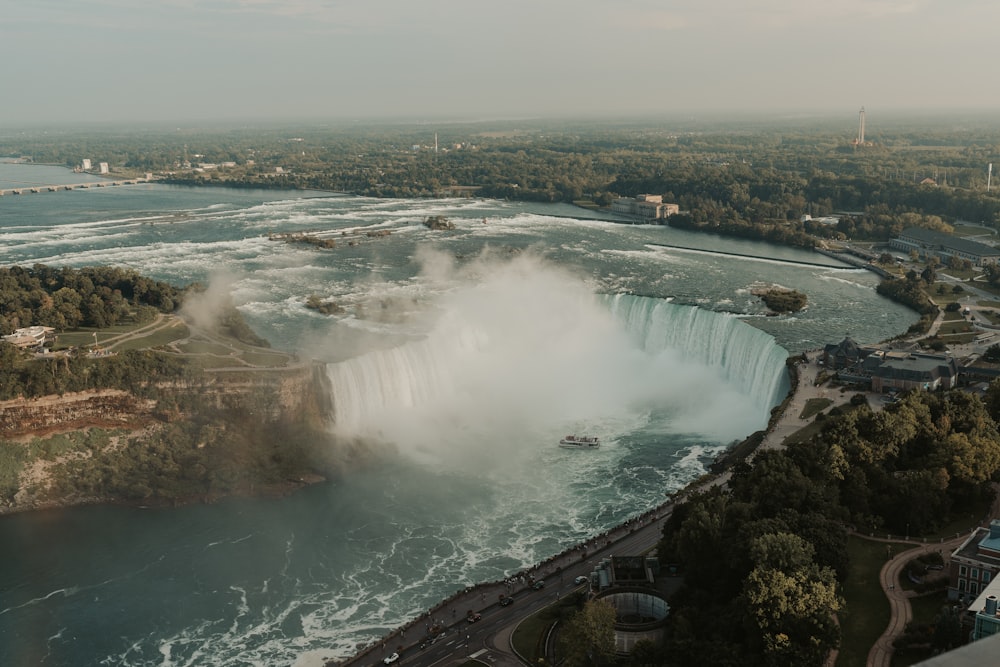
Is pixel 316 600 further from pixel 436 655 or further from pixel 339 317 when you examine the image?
pixel 339 317

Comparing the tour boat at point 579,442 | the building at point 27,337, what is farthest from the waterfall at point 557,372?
the building at point 27,337

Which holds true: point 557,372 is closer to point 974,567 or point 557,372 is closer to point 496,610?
point 496,610

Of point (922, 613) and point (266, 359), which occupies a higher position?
point (266, 359)

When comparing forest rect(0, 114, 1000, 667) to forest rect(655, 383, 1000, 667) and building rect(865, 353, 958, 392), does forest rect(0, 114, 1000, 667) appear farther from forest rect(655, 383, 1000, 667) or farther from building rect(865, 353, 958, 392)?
building rect(865, 353, 958, 392)

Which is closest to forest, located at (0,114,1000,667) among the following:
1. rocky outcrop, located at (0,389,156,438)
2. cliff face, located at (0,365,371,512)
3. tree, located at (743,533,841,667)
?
tree, located at (743,533,841,667)

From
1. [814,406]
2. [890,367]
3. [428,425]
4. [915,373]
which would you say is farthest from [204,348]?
[915,373]

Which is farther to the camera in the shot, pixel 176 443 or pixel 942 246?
pixel 942 246

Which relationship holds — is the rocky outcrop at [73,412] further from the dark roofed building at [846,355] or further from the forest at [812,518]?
the dark roofed building at [846,355]
